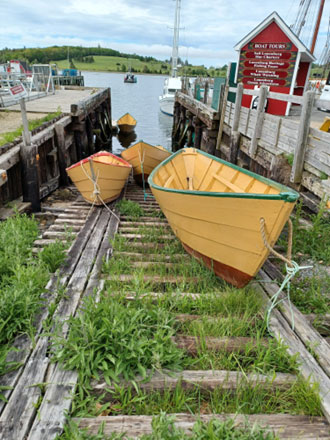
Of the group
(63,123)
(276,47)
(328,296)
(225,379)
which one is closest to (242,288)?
(328,296)

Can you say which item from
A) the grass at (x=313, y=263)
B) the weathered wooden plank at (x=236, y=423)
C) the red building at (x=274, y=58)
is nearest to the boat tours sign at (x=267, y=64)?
the red building at (x=274, y=58)

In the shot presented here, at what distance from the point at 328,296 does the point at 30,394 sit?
3.25m

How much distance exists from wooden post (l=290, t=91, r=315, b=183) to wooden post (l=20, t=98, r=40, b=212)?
200 inches

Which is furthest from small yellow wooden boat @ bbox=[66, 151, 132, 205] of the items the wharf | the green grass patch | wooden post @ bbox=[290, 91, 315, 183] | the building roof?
the building roof

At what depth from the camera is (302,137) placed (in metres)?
5.68

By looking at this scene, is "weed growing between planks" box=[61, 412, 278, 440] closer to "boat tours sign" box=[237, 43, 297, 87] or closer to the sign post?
the sign post

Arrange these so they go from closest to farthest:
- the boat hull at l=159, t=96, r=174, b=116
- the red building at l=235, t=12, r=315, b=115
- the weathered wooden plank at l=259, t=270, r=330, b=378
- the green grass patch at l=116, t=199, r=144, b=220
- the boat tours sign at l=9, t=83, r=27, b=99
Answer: the weathered wooden plank at l=259, t=270, r=330, b=378
the green grass patch at l=116, t=199, r=144, b=220
the red building at l=235, t=12, r=315, b=115
the boat tours sign at l=9, t=83, r=27, b=99
the boat hull at l=159, t=96, r=174, b=116

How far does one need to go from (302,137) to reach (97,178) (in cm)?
392

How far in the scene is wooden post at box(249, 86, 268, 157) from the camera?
7.29m

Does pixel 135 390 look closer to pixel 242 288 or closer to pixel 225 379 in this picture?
pixel 225 379

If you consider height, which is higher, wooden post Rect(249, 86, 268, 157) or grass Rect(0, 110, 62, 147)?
wooden post Rect(249, 86, 268, 157)

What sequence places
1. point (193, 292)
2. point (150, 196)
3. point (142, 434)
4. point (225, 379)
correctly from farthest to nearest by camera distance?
1. point (150, 196)
2. point (193, 292)
3. point (225, 379)
4. point (142, 434)

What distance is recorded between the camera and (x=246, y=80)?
10.4 metres

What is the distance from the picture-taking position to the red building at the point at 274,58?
9.52 m
